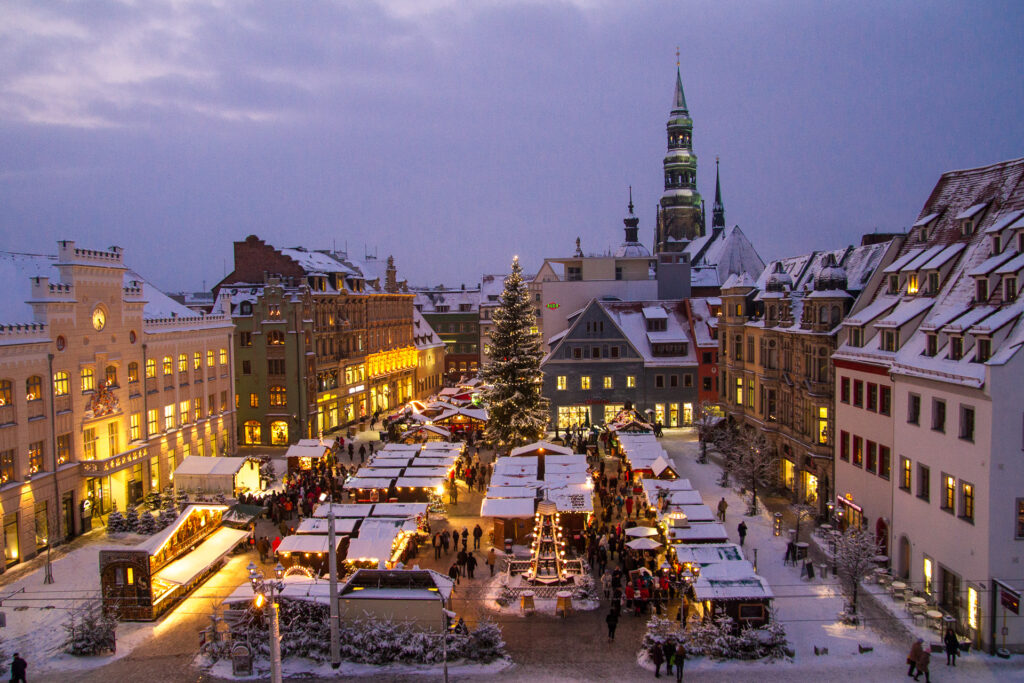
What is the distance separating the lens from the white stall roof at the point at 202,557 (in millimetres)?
28188

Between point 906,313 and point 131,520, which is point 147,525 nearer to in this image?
point 131,520

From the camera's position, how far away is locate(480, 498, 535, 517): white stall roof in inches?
1312

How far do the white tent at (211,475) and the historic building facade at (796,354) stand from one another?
29610 millimetres

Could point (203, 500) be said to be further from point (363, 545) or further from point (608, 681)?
point (608, 681)

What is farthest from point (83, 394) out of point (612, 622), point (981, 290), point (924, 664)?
point (981, 290)

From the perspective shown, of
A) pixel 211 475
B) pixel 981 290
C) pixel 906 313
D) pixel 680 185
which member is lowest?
pixel 211 475

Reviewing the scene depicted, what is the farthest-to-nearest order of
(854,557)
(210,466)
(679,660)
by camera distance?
(210,466) → (854,557) → (679,660)

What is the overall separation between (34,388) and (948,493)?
122 feet

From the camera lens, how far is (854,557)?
2578cm

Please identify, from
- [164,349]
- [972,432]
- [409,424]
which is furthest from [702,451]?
[164,349]

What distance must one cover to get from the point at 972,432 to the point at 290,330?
46862mm

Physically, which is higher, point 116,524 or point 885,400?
point 885,400

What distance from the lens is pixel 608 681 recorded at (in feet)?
72.1

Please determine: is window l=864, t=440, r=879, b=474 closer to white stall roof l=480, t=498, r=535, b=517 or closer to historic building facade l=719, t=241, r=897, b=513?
historic building facade l=719, t=241, r=897, b=513
